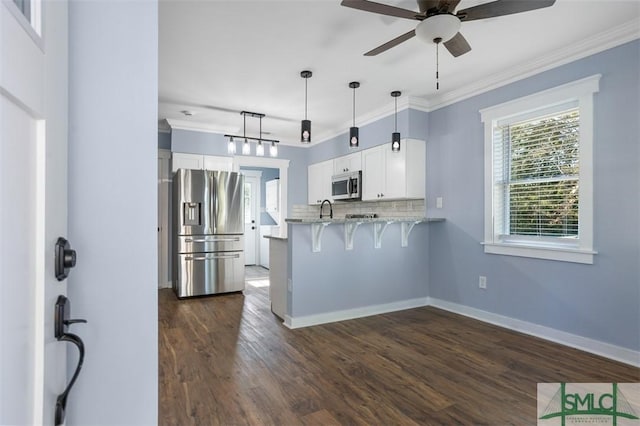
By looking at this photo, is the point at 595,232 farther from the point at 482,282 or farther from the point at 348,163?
the point at 348,163

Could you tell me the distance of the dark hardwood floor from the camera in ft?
6.20

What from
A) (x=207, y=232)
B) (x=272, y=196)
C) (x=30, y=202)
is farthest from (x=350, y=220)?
(x=272, y=196)

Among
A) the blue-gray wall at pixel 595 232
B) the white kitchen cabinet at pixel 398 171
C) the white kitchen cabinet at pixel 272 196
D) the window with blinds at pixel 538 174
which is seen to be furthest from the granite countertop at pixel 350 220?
the white kitchen cabinet at pixel 272 196

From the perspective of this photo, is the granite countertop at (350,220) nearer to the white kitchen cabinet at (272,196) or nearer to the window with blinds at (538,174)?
the window with blinds at (538,174)

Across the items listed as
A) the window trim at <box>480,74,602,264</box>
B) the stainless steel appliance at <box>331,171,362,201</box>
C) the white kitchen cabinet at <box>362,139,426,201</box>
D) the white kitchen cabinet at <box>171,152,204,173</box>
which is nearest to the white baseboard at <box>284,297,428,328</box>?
the window trim at <box>480,74,602,264</box>

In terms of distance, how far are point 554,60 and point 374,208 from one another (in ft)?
9.42

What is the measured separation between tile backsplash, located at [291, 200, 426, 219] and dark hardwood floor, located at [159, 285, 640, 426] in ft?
4.85

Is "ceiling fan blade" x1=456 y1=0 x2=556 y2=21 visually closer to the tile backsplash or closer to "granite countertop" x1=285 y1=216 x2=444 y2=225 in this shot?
"granite countertop" x1=285 y1=216 x2=444 y2=225

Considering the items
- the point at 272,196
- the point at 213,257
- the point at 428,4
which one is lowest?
the point at 213,257

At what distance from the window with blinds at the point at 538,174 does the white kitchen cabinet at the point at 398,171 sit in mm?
921

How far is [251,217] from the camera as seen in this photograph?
773cm

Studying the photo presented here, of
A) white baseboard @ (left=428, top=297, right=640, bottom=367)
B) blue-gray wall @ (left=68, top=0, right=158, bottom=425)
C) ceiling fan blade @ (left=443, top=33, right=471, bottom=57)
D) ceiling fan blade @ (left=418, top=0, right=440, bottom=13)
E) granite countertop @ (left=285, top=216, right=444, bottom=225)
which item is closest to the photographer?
blue-gray wall @ (left=68, top=0, right=158, bottom=425)

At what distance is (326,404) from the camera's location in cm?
198

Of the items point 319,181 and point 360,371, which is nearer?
point 360,371
